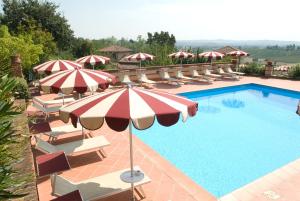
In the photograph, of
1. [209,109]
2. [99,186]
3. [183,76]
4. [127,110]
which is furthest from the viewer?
[183,76]

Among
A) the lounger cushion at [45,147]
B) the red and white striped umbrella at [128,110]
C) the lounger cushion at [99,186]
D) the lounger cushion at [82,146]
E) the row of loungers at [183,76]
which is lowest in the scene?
the lounger cushion at [99,186]

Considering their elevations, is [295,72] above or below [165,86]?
above

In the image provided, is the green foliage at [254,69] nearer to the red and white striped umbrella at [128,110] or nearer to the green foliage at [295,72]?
the green foliage at [295,72]

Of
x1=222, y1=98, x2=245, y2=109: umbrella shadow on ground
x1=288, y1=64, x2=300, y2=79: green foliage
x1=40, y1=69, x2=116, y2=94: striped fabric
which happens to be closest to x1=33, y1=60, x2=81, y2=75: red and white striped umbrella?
x1=40, y1=69, x2=116, y2=94: striped fabric

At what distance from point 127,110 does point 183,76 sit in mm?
17071

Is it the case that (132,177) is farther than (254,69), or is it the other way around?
(254,69)

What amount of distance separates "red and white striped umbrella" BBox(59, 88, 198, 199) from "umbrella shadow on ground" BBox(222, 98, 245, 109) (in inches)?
458

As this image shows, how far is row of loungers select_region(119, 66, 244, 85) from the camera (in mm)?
18906

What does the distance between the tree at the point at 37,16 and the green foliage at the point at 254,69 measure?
20.9 metres

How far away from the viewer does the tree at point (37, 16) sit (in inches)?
1191

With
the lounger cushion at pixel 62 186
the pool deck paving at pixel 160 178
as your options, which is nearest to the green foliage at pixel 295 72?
the pool deck paving at pixel 160 178

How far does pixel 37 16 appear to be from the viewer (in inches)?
1225

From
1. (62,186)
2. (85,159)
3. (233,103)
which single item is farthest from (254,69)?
(62,186)

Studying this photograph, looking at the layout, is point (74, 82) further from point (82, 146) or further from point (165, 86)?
point (165, 86)
